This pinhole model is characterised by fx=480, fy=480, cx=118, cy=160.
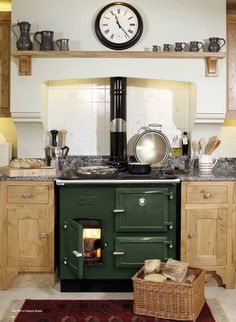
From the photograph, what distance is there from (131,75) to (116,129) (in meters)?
0.47

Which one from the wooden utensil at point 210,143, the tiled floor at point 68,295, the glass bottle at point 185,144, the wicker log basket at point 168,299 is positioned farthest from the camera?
the glass bottle at point 185,144

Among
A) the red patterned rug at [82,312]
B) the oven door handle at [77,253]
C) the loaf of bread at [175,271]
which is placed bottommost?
the red patterned rug at [82,312]

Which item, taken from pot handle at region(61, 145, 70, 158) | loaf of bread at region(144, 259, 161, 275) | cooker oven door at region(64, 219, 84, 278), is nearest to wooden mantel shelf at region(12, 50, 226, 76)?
pot handle at region(61, 145, 70, 158)

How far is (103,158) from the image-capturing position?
4.27 metres

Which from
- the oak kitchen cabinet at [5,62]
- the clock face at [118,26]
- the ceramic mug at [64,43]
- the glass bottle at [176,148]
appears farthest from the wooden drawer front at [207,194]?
the oak kitchen cabinet at [5,62]

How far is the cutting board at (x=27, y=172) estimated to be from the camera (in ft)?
11.8

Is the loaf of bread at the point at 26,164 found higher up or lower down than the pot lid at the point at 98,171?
higher up

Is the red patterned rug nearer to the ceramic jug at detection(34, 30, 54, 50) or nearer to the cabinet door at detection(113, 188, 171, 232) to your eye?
the cabinet door at detection(113, 188, 171, 232)

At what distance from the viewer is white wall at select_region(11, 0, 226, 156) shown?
3.98 m

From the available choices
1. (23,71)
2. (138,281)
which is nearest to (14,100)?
(23,71)

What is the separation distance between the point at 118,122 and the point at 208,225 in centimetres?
115

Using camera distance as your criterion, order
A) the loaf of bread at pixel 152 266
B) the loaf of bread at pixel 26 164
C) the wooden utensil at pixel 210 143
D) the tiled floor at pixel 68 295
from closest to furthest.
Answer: the loaf of bread at pixel 152 266
the tiled floor at pixel 68 295
the loaf of bread at pixel 26 164
the wooden utensil at pixel 210 143

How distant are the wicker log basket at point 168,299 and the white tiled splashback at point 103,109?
1.52m

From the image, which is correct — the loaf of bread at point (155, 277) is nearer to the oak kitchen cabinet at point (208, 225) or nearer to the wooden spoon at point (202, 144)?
the oak kitchen cabinet at point (208, 225)
